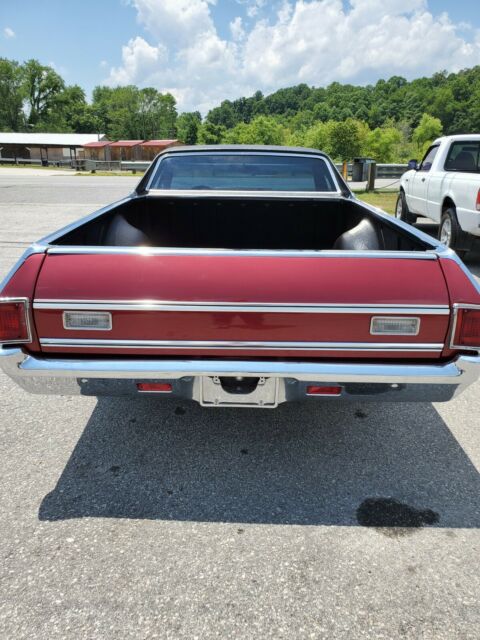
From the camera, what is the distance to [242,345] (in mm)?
2328

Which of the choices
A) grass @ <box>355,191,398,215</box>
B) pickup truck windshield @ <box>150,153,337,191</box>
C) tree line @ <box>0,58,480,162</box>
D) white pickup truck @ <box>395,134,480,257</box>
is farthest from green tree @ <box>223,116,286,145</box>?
pickup truck windshield @ <box>150,153,337,191</box>

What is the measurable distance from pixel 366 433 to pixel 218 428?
36.6 inches

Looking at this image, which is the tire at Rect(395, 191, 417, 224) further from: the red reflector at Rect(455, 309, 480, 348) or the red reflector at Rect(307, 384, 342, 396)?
the red reflector at Rect(307, 384, 342, 396)

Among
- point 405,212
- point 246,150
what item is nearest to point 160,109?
point 405,212

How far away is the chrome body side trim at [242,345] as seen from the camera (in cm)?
233

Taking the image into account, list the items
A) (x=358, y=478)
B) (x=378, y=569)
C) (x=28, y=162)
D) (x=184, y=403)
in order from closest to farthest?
(x=378, y=569) < (x=358, y=478) < (x=184, y=403) < (x=28, y=162)

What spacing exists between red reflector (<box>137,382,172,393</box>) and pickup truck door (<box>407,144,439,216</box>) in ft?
25.0

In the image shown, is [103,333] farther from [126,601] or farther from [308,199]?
[308,199]

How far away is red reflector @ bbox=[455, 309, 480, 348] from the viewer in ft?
7.50

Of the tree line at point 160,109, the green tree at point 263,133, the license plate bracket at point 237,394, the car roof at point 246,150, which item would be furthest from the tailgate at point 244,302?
the tree line at point 160,109

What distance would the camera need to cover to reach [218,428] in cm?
322

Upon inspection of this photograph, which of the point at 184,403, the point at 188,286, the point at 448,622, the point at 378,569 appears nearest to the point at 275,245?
the point at 184,403

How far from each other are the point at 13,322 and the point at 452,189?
276 inches

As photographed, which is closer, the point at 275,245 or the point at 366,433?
the point at 366,433
